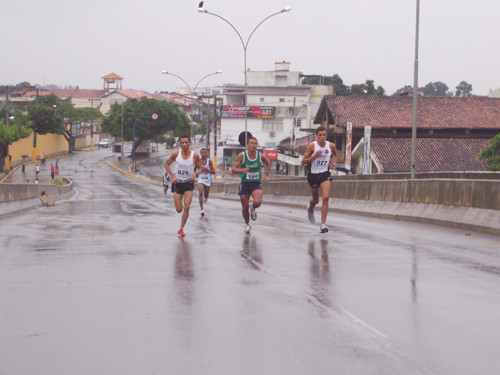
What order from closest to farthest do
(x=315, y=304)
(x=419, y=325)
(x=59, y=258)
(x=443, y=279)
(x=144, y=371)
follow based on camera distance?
(x=144, y=371) < (x=419, y=325) < (x=315, y=304) < (x=443, y=279) < (x=59, y=258)

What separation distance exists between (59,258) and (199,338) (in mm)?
4786

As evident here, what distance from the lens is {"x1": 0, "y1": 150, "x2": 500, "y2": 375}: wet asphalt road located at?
16.4 feet

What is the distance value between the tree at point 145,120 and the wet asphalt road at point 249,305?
99230 mm

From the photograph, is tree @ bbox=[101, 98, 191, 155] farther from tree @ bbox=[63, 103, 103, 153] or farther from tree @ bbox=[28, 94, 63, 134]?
tree @ bbox=[28, 94, 63, 134]

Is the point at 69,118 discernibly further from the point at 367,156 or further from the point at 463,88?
the point at 463,88

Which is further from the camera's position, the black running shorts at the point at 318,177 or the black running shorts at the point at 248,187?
the black running shorts at the point at 248,187

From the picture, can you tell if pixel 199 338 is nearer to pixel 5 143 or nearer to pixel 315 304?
pixel 315 304

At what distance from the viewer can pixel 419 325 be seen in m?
5.94

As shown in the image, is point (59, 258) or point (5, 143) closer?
point (59, 258)

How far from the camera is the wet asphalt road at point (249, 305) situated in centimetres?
498

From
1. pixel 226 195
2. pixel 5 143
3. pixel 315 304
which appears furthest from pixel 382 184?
pixel 5 143

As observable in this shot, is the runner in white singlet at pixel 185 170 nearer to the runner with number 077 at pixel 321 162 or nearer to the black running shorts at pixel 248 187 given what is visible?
the black running shorts at pixel 248 187

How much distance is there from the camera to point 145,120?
4301 inches

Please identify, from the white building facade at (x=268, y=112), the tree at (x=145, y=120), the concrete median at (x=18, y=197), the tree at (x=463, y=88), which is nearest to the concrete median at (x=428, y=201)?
the concrete median at (x=18, y=197)
